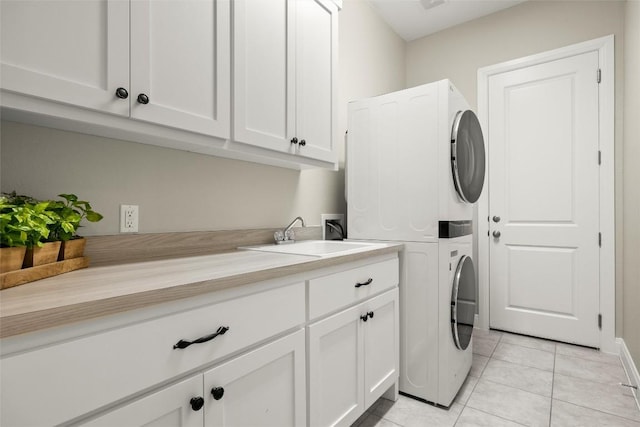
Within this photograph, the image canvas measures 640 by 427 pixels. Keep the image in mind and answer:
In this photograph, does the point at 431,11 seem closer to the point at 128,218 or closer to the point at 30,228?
the point at 128,218

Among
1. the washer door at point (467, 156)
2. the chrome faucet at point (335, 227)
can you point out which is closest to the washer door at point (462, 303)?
the washer door at point (467, 156)

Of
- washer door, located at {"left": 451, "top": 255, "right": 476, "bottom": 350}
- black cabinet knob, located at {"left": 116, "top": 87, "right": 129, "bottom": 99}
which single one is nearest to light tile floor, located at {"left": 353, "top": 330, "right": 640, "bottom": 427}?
washer door, located at {"left": 451, "top": 255, "right": 476, "bottom": 350}

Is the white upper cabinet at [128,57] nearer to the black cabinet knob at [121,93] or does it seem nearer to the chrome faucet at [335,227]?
the black cabinet knob at [121,93]

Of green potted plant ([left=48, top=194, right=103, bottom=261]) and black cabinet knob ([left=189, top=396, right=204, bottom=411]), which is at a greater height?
green potted plant ([left=48, top=194, right=103, bottom=261])

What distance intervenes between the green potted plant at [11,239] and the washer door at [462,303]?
1756 millimetres

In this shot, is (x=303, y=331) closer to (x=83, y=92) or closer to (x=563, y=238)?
(x=83, y=92)

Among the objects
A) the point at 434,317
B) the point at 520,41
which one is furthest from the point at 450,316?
the point at 520,41

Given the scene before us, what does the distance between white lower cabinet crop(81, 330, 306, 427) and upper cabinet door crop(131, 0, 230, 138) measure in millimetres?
805

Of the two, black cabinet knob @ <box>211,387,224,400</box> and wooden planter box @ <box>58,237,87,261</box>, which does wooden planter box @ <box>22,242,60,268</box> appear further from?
black cabinet knob @ <box>211,387,224,400</box>

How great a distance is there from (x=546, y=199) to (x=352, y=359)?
2.28 m

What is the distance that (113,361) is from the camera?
25.9 inches

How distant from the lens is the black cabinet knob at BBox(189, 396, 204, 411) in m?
0.79

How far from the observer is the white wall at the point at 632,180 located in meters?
1.88

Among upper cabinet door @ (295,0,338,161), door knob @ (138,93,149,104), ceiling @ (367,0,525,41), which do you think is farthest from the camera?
ceiling @ (367,0,525,41)
